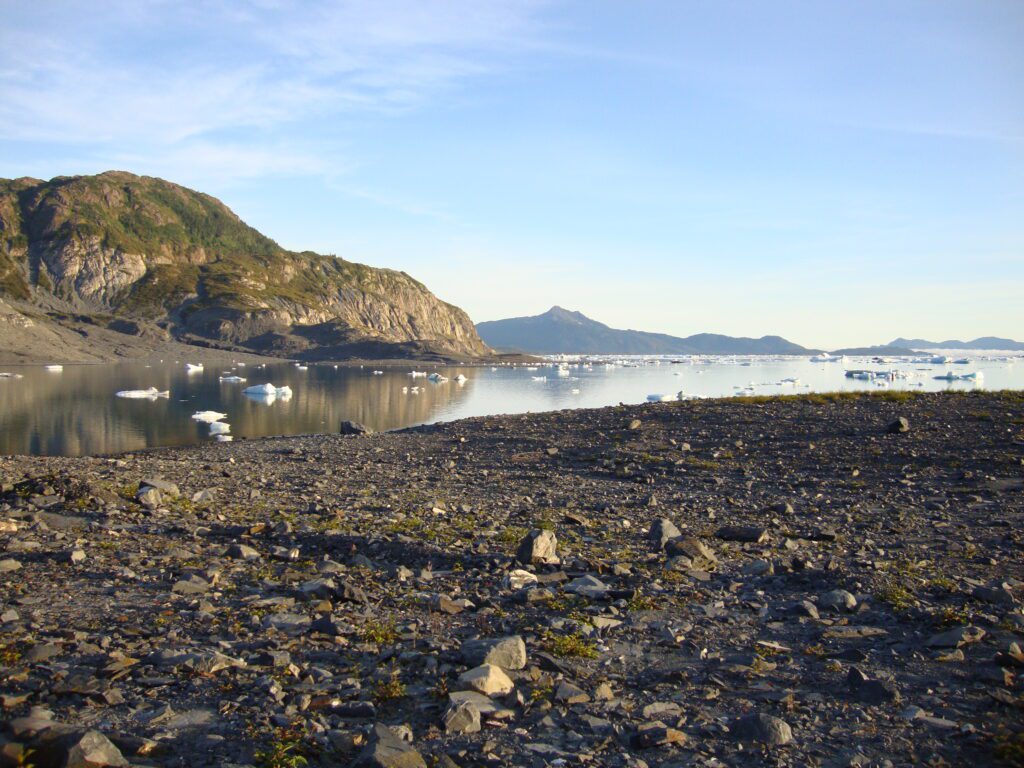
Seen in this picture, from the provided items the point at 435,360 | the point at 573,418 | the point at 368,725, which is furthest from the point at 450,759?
the point at 435,360

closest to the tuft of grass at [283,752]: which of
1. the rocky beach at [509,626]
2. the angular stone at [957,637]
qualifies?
the rocky beach at [509,626]

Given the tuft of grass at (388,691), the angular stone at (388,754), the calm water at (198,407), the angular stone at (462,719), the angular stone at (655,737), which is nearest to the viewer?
the angular stone at (388,754)

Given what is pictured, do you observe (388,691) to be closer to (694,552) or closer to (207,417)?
(694,552)

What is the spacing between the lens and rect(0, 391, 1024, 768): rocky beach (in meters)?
4.96

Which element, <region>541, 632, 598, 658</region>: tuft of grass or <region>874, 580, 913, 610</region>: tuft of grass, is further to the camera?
<region>874, 580, 913, 610</region>: tuft of grass

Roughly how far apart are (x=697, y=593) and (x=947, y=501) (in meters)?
8.83

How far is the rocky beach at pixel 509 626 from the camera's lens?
16.3ft

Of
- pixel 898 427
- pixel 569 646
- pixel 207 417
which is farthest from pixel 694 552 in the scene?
pixel 207 417

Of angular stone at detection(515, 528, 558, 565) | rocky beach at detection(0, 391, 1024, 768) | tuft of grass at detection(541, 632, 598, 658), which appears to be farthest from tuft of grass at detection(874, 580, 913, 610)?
angular stone at detection(515, 528, 558, 565)

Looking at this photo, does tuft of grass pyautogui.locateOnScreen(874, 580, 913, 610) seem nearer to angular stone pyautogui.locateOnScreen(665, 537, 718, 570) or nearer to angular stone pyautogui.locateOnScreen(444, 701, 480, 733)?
angular stone pyautogui.locateOnScreen(665, 537, 718, 570)

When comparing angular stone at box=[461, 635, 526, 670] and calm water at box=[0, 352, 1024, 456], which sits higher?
angular stone at box=[461, 635, 526, 670]

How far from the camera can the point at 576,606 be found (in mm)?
7812

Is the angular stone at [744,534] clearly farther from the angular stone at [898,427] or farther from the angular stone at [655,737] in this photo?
the angular stone at [898,427]

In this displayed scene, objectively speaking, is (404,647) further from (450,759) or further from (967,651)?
(967,651)
